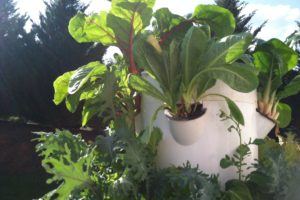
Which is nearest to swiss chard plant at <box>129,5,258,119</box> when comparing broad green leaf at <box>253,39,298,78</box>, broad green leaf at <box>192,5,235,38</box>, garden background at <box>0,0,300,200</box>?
broad green leaf at <box>192,5,235,38</box>

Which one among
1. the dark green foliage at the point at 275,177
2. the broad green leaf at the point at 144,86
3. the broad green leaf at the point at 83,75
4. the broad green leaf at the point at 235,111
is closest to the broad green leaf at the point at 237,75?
the broad green leaf at the point at 235,111

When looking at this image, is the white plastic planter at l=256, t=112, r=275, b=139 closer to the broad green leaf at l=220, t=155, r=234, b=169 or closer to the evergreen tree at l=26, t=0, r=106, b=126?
the broad green leaf at l=220, t=155, r=234, b=169

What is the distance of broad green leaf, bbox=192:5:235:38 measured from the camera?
2441 millimetres

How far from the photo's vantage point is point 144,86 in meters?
2.15

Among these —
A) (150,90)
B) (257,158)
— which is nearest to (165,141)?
(150,90)

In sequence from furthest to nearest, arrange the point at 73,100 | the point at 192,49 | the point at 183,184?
the point at 73,100 → the point at 192,49 → the point at 183,184

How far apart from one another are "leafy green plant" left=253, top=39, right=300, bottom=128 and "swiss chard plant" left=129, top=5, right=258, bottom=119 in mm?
357

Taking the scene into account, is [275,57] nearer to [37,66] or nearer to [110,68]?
[110,68]

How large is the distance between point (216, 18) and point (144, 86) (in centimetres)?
66

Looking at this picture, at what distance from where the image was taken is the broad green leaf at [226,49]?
2.02 metres

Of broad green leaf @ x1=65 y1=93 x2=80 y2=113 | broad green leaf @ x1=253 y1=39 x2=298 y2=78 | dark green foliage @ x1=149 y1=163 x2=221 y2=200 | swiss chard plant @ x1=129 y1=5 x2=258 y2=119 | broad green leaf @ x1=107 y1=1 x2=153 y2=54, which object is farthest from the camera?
broad green leaf @ x1=65 y1=93 x2=80 y2=113

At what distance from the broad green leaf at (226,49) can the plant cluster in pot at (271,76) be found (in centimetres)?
43

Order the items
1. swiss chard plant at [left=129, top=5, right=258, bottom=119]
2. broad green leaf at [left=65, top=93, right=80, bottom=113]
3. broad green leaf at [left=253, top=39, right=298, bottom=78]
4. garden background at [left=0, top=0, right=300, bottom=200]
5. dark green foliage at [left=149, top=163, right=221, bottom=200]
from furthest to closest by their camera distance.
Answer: garden background at [left=0, top=0, right=300, bottom=200]
broad green leaf at [left=65, top=93, right=80, bottom=113]
broad green leaf at [left=253, top=39, right=298, bottom=78]
swiss chard plant at [left=129, top=5, right=258, bottom=119]
dark green foliage at [left=149, top=163, right=221, bottom=200]

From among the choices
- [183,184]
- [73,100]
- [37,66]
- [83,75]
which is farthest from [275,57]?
[37,66]
